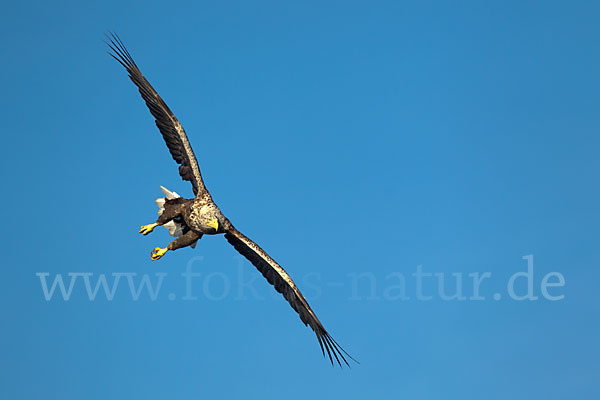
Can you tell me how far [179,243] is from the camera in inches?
733

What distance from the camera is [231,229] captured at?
19234mm

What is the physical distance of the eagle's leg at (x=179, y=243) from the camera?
18328 millimetres

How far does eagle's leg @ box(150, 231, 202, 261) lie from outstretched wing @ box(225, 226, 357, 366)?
1.01m

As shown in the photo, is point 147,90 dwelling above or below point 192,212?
above

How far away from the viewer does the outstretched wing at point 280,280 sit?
19625 millimetres

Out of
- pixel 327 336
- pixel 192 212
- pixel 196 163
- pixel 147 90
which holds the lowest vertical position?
pixel 327 336

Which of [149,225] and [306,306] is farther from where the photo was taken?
[306,306]

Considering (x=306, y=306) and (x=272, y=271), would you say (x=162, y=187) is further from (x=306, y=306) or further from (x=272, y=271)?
(x=306, y=306)

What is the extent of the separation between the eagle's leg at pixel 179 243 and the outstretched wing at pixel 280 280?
1.01 metres

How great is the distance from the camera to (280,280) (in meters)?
20.3

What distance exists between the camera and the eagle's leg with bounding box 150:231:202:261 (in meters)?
18.3

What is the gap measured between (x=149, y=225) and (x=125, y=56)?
4.63 metres

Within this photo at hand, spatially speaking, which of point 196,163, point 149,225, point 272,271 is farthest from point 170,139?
point 272,271

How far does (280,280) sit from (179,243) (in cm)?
327
